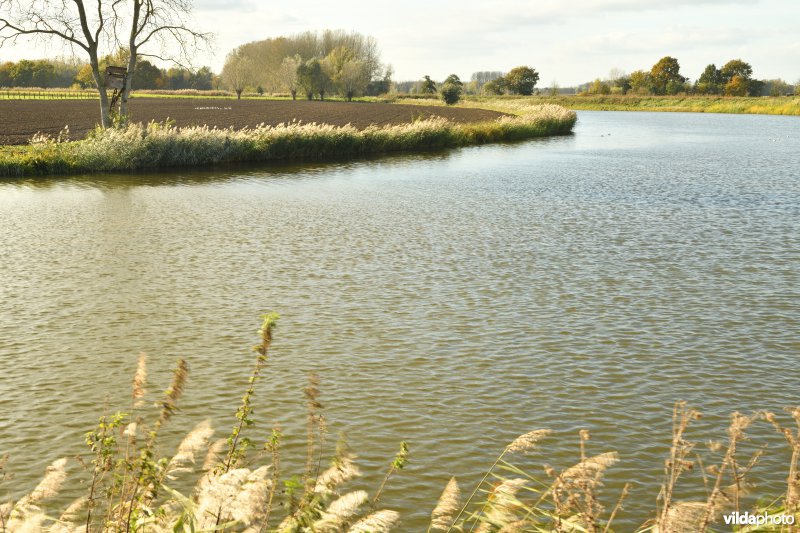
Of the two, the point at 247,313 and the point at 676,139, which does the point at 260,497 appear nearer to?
the point at 247,313

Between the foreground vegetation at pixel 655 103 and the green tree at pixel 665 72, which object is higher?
the green tree at pixel 665 72

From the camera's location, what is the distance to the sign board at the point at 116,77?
118 ft

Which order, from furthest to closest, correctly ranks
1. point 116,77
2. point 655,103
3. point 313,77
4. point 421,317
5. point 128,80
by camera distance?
point 313,77, point 655,103, point 128,80, point 116,77, point 421,317

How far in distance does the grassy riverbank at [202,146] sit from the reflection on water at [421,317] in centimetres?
696

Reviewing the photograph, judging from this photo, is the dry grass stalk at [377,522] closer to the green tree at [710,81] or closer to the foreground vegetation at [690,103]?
the foreground vegetation at [690,103]

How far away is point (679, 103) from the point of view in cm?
11300

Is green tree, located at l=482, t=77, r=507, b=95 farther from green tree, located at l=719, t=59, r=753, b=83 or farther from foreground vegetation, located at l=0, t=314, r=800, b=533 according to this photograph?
foreground vegetation, located at l=0, t=314, r=800, b=533

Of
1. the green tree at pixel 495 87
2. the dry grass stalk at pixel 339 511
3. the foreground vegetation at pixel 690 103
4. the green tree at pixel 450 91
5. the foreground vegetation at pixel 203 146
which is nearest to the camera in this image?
the dry grass stalk at pixel 339 511

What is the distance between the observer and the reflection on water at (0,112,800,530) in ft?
24.6

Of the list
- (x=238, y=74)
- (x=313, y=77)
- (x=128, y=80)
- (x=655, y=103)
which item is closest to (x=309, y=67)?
(x=313, y=77)

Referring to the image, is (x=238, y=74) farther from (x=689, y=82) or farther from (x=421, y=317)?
(x=421, y=317)

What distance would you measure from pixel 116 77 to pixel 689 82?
114 metres

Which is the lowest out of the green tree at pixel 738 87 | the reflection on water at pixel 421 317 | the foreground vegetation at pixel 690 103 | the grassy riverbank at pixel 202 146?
the reflection on water at pixel 421 317

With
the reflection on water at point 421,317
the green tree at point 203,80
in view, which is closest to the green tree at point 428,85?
the green tree at point 203,80
